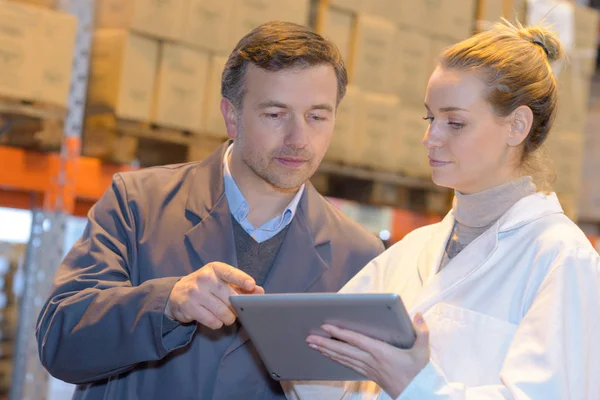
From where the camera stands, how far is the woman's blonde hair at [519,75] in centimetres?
183

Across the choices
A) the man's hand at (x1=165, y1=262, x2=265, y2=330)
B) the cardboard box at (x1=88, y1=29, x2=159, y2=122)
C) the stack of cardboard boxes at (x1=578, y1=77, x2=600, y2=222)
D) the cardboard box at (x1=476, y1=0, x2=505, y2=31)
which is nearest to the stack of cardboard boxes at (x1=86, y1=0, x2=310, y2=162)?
the cardboard box at (x1=88, y1=29, x2=159, y2=122)

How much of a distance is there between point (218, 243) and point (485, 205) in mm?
681

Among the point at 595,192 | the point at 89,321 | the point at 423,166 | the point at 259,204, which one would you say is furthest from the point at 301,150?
the point at 595,192

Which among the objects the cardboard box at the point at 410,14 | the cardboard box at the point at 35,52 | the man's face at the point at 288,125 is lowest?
the man's face at the point at 288,125

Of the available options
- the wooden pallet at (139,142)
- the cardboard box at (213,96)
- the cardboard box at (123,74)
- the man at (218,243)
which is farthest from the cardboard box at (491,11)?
the man at (218,243)

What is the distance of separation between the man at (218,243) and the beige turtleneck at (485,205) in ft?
1.39

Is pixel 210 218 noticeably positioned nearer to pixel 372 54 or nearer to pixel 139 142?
pixel 139 142

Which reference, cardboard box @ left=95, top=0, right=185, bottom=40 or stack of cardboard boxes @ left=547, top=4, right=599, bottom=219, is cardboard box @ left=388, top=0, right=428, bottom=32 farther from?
cardboard box @ left=95, top=0, right=185, bottom=40

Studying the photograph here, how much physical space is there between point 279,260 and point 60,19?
59.3 inches

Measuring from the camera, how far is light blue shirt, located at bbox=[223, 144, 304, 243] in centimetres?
223

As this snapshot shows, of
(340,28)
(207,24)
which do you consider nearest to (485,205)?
(207,24)

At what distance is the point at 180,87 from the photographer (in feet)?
11.4

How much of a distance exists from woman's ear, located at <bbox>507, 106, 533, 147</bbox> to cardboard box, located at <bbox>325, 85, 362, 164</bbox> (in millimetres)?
2155

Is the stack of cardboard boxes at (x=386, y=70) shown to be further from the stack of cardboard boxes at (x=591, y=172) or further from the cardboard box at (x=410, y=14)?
the stack of cardboard boxes at (x=591, y=172)
